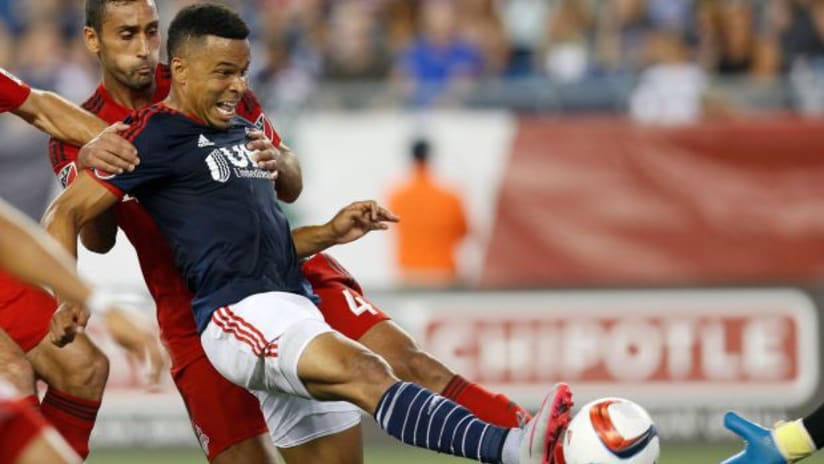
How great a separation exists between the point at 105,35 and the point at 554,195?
7.08m

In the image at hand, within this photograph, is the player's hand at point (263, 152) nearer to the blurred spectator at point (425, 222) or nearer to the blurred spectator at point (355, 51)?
the blurred spectator at point (425, 222)

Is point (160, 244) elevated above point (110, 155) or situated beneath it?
situated beneath

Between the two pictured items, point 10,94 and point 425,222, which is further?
point 425,222

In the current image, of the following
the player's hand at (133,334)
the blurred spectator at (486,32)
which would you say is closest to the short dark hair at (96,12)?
the player's hand at (133,334)

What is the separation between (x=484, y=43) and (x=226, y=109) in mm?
8460

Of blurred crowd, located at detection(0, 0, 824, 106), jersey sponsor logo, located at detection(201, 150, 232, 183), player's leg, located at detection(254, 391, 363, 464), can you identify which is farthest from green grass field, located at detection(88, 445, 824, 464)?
jersey sponsor logo, located at detection(201, 150, 232, 183)

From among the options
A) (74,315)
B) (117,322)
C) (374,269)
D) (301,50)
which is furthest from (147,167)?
(301,50)

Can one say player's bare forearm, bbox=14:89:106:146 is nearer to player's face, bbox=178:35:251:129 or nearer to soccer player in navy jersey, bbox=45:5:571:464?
soccer player in navy jersey, bbox=45:5:571:464

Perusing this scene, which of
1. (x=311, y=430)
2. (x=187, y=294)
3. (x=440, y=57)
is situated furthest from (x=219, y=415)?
(x=440, y=57)

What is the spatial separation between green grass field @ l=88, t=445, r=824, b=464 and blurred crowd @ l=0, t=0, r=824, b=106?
337 cm

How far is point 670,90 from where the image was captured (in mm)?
13695

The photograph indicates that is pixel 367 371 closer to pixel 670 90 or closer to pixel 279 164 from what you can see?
pixel 279 164

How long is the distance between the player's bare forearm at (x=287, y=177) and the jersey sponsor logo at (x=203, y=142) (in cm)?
43

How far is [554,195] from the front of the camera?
13.4 meters
